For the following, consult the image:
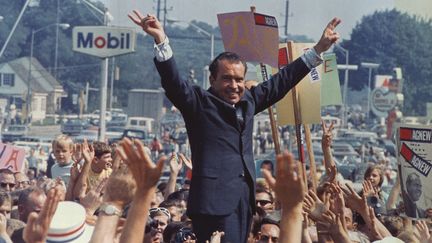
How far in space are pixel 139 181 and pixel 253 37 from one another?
4.48 meters

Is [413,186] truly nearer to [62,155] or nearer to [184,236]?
[184,236]

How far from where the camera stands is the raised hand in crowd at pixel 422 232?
382 inches

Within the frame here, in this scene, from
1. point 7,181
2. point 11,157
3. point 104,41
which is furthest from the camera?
point 104,41

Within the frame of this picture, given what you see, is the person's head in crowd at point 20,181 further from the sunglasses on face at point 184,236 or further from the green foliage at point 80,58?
the green foliage at point 80,58

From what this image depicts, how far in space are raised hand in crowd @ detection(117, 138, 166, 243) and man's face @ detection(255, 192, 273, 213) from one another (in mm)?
4930

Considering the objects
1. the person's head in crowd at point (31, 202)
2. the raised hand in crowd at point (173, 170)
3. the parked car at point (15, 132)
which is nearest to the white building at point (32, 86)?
the parked car at point (15, 132)

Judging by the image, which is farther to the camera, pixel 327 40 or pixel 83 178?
pixel 83 178

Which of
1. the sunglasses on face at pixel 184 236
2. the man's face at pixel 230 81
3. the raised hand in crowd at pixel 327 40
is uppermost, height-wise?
the raised hand in crowd at pixel 327 40

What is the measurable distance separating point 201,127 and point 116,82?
96.0m

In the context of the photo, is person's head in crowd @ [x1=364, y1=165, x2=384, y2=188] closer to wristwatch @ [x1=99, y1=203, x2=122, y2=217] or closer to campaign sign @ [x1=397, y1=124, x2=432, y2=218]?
campaign sign @ [x1=397, y1=124, x2=432, y2=218]

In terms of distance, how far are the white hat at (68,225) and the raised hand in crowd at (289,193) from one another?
3.84 feet

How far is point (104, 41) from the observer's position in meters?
31.0

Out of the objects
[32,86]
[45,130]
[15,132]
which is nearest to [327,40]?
[15,132]

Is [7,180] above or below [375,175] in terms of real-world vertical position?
below
